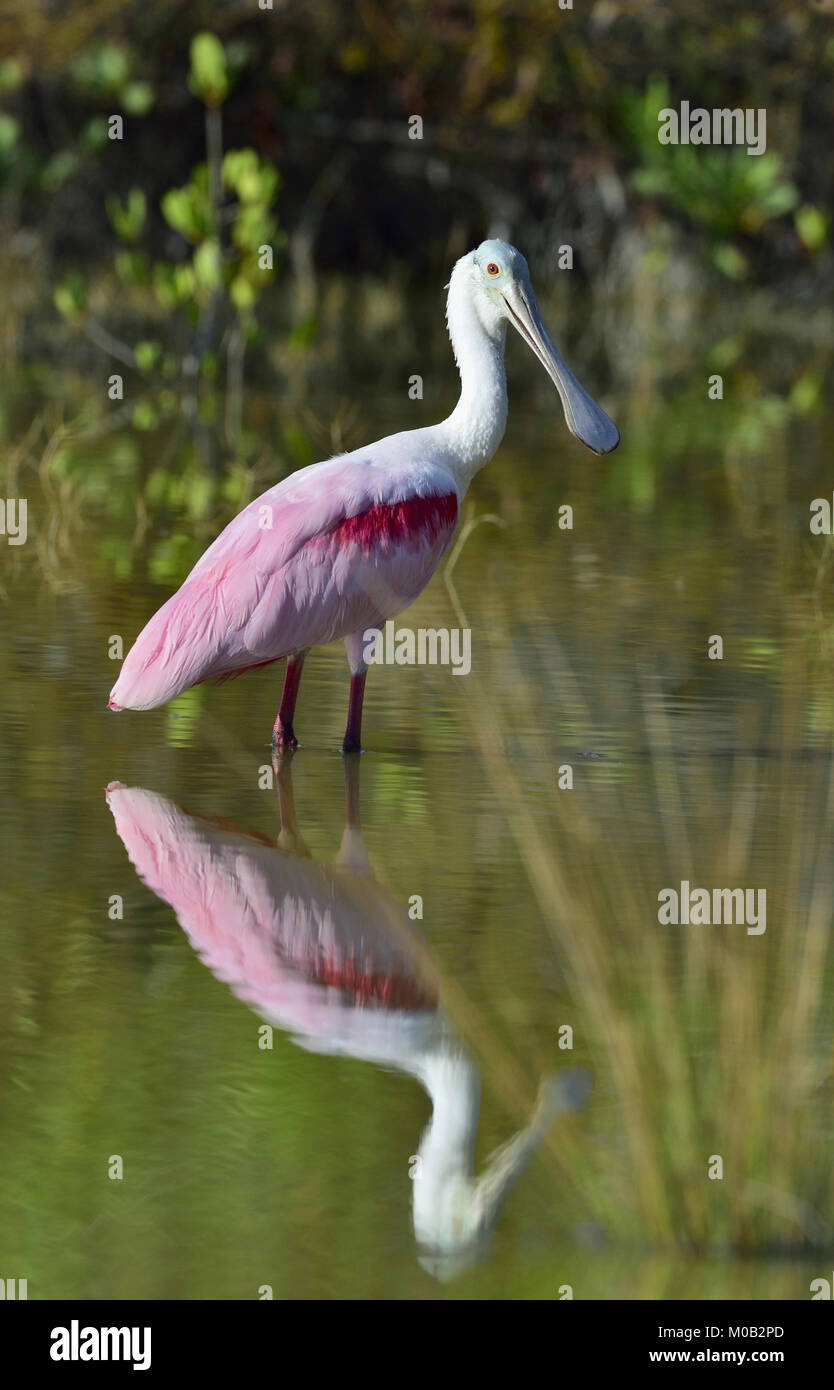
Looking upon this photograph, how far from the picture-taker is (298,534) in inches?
303

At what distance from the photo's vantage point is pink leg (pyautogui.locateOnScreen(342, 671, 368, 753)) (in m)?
7.83

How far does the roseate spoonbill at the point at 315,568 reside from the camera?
7590 mm

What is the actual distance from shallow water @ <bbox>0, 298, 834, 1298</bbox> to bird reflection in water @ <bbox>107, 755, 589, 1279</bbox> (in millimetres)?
11

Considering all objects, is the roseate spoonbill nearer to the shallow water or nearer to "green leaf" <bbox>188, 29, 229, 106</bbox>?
the shallow water

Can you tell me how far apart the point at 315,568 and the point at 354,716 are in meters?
0.46

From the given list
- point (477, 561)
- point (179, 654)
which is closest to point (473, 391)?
point (179, 654)

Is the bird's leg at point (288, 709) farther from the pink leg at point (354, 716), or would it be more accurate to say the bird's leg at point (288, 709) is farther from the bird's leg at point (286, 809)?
the pink leg at point (354, 716)

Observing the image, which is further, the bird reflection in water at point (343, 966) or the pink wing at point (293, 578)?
the pink wing at point (293, 578)

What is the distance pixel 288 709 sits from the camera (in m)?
7.94

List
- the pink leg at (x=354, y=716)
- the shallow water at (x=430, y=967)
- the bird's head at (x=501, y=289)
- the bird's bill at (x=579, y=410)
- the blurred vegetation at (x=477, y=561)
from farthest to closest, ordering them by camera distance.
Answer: the bird's bill at (x=579, y=410) → the bird's head at (x=501, y=289) → the pink leg at (x=354, y=716) → the blurred vegetation at (x=477, y=561) → the shallow water at (x=430, y=967)

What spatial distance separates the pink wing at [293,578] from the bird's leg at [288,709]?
12 centimetres

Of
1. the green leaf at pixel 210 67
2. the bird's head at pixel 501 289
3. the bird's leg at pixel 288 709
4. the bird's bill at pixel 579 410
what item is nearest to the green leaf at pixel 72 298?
the green leaf at pixel 210 67

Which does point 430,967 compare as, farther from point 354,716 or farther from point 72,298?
point 72,298

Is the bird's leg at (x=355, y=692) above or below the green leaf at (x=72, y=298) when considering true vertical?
below
